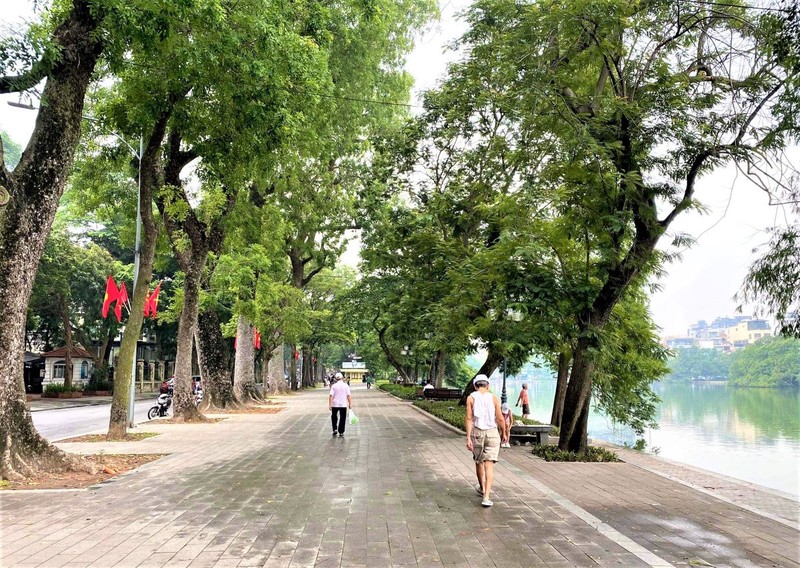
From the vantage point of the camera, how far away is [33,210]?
8.55m

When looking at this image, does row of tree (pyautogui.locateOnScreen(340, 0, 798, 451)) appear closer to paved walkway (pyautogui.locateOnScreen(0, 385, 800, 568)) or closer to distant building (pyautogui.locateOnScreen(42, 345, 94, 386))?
paved walkway (pyautogui.locateOnScreen(0, 385, 800, 568))

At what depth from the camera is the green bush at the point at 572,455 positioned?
11.2 meters

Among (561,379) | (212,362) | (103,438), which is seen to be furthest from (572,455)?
(212,362)

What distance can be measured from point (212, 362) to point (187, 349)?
4.68 metres

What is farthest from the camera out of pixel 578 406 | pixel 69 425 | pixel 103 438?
pixel 69 425

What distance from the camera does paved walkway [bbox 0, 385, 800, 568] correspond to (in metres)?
5.08

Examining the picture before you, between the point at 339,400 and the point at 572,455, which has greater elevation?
the point at 339,400

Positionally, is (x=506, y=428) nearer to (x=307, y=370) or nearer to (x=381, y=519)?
(x=381, y=519)

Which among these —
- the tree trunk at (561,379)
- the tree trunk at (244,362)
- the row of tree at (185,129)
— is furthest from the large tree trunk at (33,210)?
the tree trunk at (244,362)

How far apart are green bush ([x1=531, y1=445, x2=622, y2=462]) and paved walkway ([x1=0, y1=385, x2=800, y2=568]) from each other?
64cm

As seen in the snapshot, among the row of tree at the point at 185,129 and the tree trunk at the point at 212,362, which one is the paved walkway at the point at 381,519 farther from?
the tree trunk at the point at 212,362

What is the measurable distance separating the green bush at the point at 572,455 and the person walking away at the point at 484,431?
13.8ft

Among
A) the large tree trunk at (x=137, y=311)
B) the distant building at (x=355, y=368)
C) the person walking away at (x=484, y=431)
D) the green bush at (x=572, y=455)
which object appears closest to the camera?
the person walking away at (x=484, y=431)

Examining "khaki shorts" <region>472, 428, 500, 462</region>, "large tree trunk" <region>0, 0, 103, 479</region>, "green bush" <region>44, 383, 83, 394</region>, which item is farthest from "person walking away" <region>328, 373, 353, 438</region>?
"green bush" <region>44, 383, 83, 394</region>
